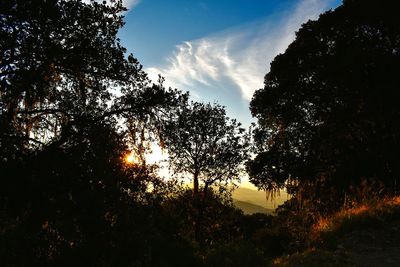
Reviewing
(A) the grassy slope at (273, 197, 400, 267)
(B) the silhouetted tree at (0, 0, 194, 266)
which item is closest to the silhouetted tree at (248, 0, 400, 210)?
(A) the grassy slope at (273, 197, 400, 267)

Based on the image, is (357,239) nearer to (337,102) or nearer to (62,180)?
(62,180)

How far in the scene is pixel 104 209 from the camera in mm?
7074

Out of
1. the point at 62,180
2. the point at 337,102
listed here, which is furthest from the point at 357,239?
the point at 337,102

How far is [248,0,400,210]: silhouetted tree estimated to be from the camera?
19.3 meters

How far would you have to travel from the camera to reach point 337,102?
21.7 m

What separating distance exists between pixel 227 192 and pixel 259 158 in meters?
8.09

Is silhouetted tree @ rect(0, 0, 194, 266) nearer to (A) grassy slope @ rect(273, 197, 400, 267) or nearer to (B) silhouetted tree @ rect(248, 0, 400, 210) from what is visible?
(A) grassy slope @ rect(273, 197, 400, 267)

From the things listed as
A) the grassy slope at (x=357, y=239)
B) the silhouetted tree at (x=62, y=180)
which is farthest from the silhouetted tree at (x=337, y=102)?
the silhouetted tree at (x=62, y=180)

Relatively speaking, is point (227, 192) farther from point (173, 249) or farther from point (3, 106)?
point (3, 106)

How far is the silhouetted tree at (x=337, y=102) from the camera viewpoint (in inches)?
758

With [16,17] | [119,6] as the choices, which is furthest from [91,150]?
[119,6]

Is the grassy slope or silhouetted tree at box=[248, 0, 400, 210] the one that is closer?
the grassy slope

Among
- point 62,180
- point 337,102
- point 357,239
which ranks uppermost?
point 337,102

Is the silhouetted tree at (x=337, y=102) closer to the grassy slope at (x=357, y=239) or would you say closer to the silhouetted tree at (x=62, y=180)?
the grassy slope at (x=357, y=239)
